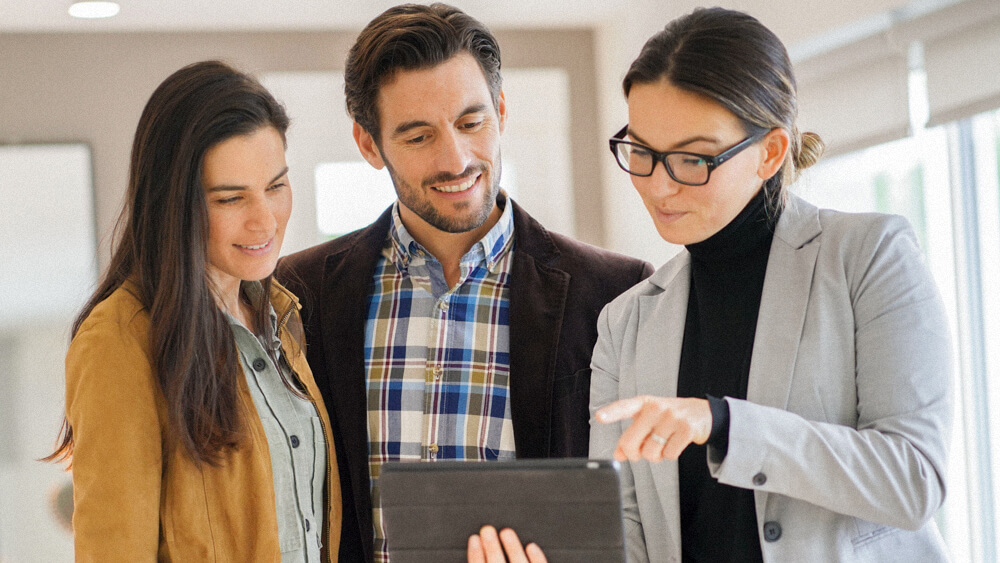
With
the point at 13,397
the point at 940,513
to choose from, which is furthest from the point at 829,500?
the point at 13,397

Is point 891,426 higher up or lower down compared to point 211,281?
lower down

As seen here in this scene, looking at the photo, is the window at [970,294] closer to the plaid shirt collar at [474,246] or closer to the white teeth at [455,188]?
the plaid shirt collar at [474,246]

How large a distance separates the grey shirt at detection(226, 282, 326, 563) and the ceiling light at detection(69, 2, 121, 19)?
2.71 m

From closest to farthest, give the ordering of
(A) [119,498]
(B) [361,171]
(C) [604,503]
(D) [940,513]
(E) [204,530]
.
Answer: (C) [604,503]
(A) [119,498]
(E) [204,530]
(D) [940,513]
(B) [361,171]

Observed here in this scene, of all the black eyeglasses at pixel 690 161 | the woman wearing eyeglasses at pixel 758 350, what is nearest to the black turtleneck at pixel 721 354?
the woman wearing eyeglasses at pixel 758 350

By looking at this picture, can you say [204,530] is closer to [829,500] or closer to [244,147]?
[244,147]

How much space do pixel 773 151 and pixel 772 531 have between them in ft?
1.87

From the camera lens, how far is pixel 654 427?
1.17 meters

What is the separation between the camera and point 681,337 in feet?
5.01

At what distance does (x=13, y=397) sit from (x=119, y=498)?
3176 millimetres

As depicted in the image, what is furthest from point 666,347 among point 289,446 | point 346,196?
point 346,196

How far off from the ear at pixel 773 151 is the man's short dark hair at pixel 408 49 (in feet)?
2.26

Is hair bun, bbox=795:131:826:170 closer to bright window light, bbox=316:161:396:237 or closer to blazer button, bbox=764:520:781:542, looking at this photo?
blazer button, bbox=764:520:781:542

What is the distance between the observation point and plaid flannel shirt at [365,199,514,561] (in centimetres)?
182
